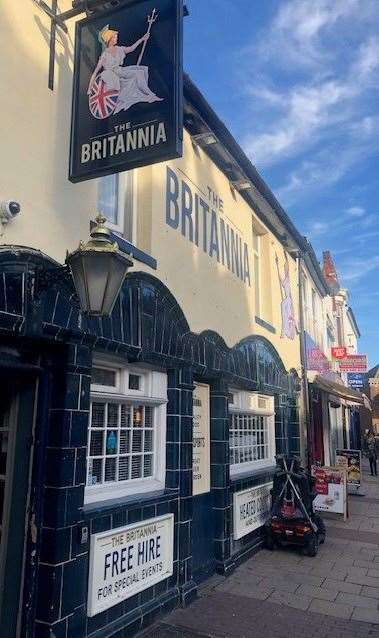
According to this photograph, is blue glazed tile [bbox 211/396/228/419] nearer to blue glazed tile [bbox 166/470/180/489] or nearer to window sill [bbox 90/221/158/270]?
blue glazed tile [bbox 166/470/180/489]

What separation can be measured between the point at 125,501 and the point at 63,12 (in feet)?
14.9

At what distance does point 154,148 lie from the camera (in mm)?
4031

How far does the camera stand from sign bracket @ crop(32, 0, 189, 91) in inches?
170

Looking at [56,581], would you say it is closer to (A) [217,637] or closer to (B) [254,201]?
(A) [217,637]

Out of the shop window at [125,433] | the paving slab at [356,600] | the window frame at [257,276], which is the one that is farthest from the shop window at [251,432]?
the shop window at [125,433]

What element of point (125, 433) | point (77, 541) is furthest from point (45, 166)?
point (77, 541)

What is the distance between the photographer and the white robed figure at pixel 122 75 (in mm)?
4184

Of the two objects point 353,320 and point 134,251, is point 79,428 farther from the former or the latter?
point 353,320

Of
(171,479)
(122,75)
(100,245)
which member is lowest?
(171,479)

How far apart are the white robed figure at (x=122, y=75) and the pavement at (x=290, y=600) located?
481 centimetres

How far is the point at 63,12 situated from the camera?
180 inches

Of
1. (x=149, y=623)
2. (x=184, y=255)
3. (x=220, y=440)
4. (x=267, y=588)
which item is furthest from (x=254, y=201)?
(x=149, y=623)

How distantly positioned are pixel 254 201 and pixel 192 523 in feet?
19.0

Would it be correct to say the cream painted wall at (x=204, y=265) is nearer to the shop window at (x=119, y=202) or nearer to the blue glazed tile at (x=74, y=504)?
the shop window at (x=119, y=202)
